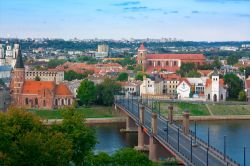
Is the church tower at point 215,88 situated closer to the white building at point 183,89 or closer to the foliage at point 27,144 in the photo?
the white building at point 183,89

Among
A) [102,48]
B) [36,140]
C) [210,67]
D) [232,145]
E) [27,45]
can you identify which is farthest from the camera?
[27,45]

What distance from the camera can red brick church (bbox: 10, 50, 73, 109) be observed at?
46.3m

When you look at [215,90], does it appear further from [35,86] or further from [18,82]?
[18,82]

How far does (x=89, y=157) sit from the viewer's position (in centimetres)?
2236

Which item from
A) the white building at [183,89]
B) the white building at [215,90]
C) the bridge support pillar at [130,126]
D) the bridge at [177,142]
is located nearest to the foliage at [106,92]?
the bridge at [177,142]

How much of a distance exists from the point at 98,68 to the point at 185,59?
34.4 ft

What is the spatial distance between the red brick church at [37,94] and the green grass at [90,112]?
1.37 meters

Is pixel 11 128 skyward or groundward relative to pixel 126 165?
skyward

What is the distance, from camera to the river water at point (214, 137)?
30.0m

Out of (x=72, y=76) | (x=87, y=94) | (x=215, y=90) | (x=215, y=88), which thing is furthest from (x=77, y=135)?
(x=72, y=76)

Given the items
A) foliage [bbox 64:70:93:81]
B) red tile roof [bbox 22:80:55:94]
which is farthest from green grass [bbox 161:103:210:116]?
foliage [bbox 64:70:93:81]

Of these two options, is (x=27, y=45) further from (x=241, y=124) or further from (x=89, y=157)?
(x=89, y=157)

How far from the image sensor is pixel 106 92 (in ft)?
158

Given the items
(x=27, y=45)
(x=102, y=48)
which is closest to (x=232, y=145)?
(x=102, y=48)
